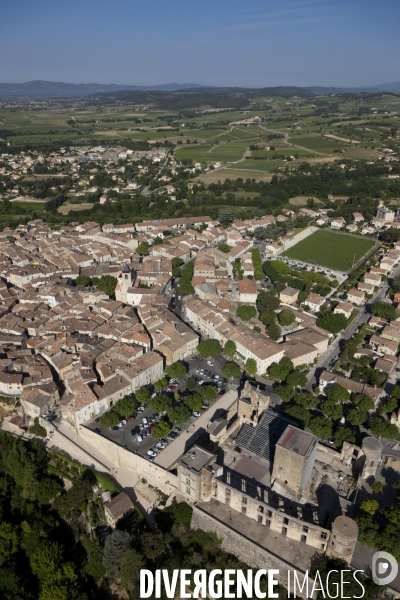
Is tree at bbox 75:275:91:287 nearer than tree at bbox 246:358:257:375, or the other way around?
tree at bbox 246:358:257:375

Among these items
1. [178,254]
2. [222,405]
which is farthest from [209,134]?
[222,405]

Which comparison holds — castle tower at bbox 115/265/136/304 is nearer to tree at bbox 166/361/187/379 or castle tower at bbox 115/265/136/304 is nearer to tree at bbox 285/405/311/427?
tree at bbox 166/361/187/379

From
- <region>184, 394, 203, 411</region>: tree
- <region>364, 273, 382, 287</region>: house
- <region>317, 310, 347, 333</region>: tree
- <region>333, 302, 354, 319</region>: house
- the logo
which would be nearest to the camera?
the logo

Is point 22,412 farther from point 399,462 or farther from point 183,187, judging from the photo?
point 183,187

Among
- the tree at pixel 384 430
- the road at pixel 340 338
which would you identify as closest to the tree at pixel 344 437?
the tree at pixel 384 430

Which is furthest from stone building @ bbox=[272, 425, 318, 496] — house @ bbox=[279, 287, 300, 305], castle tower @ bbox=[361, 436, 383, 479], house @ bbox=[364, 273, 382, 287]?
house @ bbox=[364, 273, 382, 287]

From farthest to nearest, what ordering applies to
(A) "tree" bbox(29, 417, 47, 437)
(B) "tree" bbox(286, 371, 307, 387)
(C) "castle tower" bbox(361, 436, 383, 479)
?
1. (B) "tree" bbox(286, 371, 307, 387)
2. (A) "tree" bbox(29, 417, 47, 437)
3. (C) "castle tower" bbox(361, 436, 383, 479)

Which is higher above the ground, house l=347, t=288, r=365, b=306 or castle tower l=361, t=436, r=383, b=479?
house l=347, t=288, r=365, b=306
